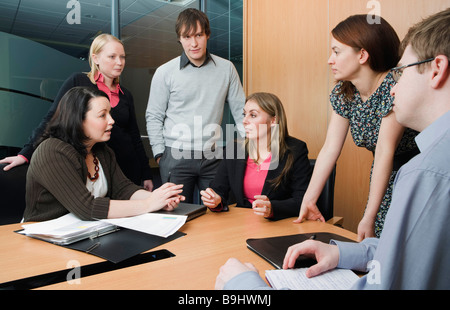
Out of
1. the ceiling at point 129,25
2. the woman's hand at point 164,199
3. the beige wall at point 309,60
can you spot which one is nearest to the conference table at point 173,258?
the woman's hand at point 164,199

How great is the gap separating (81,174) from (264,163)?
958 mm

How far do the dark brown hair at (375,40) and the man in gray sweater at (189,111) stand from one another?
3.70 ft

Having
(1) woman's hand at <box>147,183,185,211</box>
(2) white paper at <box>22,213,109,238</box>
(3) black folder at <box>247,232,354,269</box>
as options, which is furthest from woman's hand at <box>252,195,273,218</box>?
(2) white paper at <box>22,213,109,238</box>

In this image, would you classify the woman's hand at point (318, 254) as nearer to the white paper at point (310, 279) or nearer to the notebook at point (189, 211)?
the white paper at point (310, 279)

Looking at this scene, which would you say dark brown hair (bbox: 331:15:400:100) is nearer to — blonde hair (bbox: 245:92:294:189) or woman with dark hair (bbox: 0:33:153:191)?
blonde hair (bbox: 245:92:294:189)

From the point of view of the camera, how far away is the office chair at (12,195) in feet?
5.02

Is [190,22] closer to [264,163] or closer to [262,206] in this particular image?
[264,163]

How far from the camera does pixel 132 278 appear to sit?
0.84 m

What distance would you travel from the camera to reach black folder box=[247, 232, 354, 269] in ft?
2.96

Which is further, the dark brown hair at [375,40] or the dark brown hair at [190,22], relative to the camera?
the dark brown hair at [190,22]

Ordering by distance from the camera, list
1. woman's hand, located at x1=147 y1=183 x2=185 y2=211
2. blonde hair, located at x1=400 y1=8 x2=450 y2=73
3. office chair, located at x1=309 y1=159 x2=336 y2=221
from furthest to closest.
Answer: office chair, located at x1=309 y1=159 x2=336 y2=221
woman's hand, located at x1=147 y1=183 x2=185 y2=211
blonde hair, located at x1=400 y1=8 x2=450 y2=73

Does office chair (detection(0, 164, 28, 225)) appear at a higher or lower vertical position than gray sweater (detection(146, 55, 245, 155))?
lower

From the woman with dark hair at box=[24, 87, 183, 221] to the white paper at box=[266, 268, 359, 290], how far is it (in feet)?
2.29

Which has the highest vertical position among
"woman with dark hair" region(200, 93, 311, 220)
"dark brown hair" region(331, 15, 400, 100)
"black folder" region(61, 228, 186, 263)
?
"dark brown hair" region(331, 15, 400, 100)
